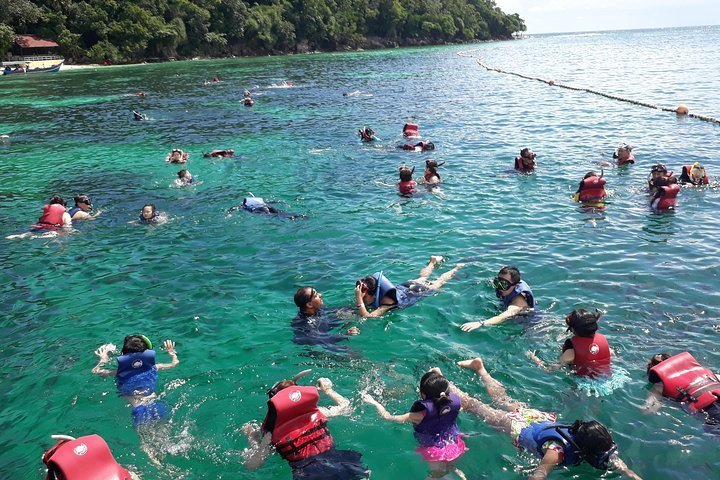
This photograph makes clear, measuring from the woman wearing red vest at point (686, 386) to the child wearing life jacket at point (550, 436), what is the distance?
147 centimetres

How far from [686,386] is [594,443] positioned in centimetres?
227

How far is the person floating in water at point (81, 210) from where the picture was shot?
15.6m

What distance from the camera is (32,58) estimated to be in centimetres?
7494

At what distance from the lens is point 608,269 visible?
11.5 m

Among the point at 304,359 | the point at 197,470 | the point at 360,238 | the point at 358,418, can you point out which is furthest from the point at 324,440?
the point at 360,238

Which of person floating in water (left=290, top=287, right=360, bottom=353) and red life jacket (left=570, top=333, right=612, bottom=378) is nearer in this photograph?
red life jacket (left=570, top=333, right=612, bottom=378)

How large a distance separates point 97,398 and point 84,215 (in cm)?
912

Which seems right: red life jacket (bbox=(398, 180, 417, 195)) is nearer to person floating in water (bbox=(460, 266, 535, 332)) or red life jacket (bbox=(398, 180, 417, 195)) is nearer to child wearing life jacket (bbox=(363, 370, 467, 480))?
person floating in water (bbox=(460, 266, 535, 332))

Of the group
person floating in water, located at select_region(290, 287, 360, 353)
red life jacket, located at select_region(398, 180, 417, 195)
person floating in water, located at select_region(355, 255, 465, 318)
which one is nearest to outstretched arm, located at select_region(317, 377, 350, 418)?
person floating in water, located at select_region(290, 287, 360, 353)

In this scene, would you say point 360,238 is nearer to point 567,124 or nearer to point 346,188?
point 346,188

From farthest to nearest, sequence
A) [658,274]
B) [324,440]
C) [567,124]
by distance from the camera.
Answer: [567,124]
[658,274]
[324,440]

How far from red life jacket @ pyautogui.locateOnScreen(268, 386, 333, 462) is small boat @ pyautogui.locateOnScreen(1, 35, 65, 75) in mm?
78532

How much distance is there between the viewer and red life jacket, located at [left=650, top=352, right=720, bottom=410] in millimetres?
7012

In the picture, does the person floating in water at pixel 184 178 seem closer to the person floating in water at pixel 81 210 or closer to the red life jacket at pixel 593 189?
the person floating in water at pixel 81 210
